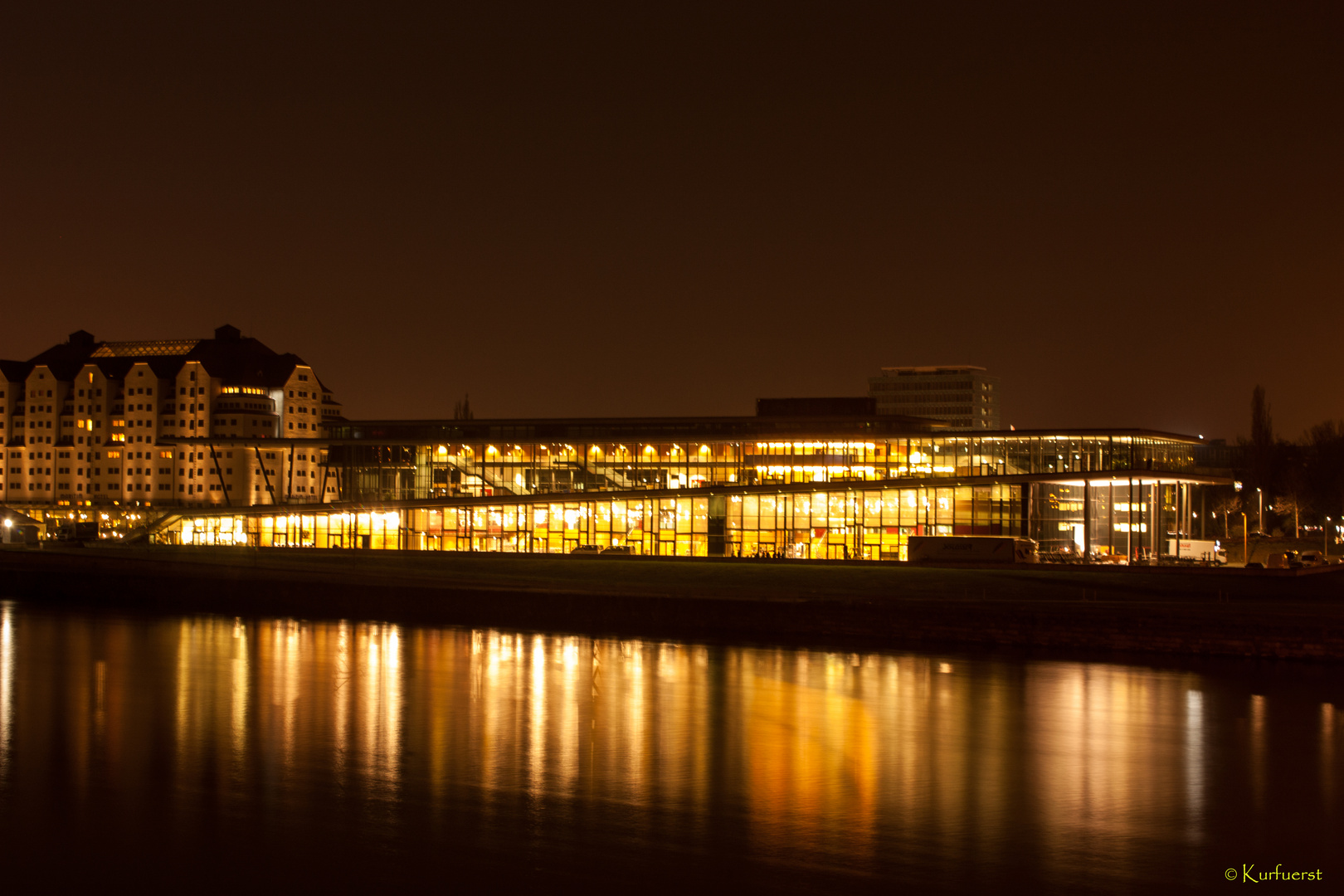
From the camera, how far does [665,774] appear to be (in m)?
22.2

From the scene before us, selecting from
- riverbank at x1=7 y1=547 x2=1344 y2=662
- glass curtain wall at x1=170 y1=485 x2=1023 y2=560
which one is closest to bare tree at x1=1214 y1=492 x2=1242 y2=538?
glass curtain wall at x1=170 y1=485 x2=1023 y2=560

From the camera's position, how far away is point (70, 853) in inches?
695

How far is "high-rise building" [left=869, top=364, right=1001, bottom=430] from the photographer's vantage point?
19088 centimetres

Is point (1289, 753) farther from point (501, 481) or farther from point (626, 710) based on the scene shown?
point (501, 481)

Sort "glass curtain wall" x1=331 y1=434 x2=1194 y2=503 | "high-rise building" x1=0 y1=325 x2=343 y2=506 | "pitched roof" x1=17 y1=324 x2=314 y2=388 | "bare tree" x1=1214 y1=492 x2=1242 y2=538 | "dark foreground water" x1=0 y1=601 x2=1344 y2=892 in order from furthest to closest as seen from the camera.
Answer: "pitched roof" x1=17 y1=324 x2=314 y2=388 → "high-rise building" x1=0 y1=325 x2=343 y2=506 → "bare tree" x1=1214 y1=492 x2=1242 y2=538 → "glass curtain wall" x1=331 y1=434 x2=1194 y2=503 → "dark foreground water" x1=0 y1=601 x2=1344 y2=892

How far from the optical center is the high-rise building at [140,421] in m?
132

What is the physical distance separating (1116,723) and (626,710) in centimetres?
1163

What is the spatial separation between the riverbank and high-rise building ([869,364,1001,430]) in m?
139

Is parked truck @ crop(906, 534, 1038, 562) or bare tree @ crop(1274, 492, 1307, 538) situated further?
bare tree @ crop(1274, 492, 1307, 538)

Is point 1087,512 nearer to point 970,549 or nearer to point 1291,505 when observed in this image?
point 970,549

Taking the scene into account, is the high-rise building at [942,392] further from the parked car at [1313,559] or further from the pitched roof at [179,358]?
the parked car at [1313,559]

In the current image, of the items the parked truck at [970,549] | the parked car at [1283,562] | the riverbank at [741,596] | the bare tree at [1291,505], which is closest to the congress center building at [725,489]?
the parked truck at [970,549]

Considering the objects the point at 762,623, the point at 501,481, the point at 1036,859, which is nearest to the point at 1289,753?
the point at 1036,859

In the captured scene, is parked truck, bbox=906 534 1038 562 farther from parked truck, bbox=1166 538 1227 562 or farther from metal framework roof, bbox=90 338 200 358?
metal framework roof, bbox=90 338 200 358
